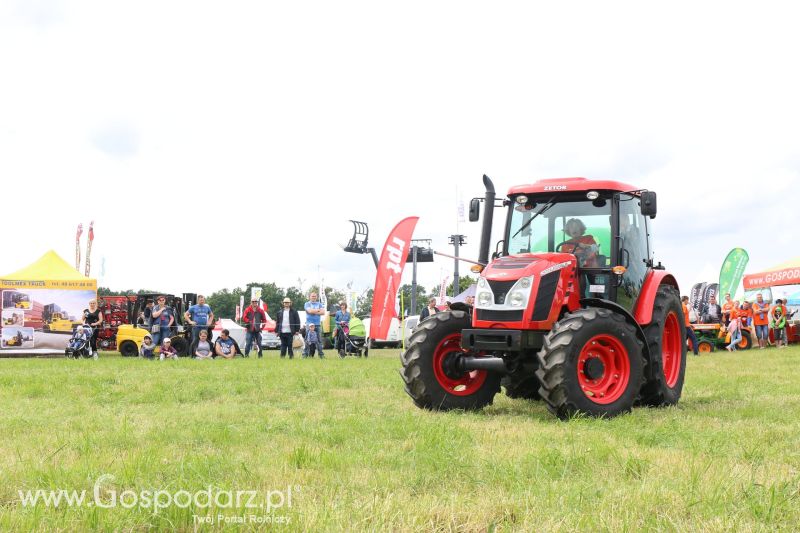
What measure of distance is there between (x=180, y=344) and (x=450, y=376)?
13.7 metres

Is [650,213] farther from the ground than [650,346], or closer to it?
farther from the ground

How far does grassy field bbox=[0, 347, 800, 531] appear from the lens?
316 centimetres

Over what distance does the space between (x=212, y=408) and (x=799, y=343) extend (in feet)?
68.6

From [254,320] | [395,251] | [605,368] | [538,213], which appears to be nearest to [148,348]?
[254,320]

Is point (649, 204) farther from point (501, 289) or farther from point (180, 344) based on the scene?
point (180, 344)

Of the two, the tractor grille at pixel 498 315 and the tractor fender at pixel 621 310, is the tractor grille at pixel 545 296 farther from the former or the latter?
the tractor fender at pixel 621 310

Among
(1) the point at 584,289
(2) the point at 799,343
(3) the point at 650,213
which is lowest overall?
(2) the point at 799,343

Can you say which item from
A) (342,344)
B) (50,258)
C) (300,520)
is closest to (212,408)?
(300,520)

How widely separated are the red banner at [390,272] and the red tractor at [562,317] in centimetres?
1395

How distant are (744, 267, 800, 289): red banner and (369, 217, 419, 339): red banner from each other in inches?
541

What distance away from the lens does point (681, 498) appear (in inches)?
137

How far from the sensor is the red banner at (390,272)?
21.9 m

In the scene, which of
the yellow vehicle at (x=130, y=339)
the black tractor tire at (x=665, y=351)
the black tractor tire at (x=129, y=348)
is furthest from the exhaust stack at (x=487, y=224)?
the black tractor tire at (x=129, y=348)

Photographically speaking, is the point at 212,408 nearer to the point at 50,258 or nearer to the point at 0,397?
the point at 0,397
